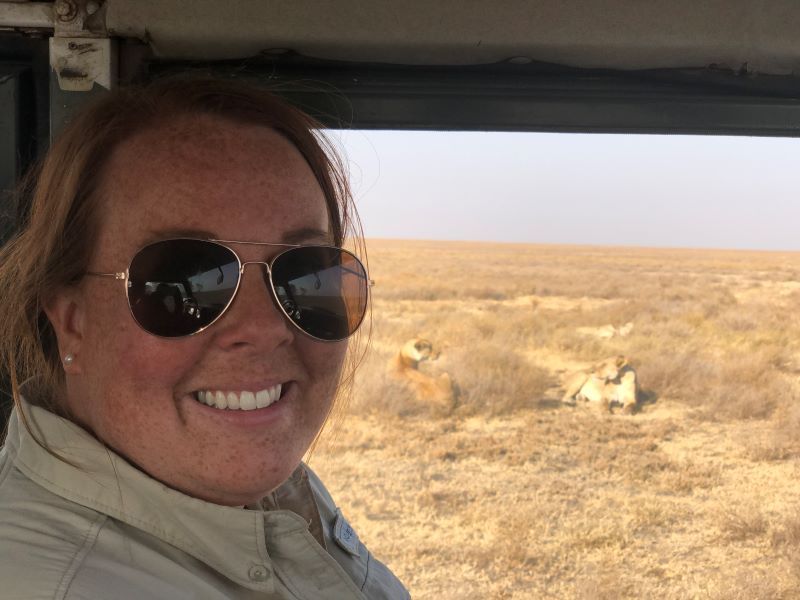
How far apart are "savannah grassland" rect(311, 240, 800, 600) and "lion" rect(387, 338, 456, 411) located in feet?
0.52

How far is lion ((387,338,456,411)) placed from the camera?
27.1ft

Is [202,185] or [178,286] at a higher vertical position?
[202,185]

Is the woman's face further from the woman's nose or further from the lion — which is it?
the lion

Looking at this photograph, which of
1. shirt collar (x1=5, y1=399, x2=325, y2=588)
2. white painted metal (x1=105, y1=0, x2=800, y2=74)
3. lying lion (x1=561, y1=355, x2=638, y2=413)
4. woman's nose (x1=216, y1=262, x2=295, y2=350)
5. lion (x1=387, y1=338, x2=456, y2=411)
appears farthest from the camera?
lying lion (x1=561, y1=355, x2=638, y2=413)

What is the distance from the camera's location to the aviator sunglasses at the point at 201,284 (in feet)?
3.80

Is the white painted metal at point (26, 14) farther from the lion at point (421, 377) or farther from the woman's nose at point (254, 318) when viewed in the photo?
the lion at point (421, 377)

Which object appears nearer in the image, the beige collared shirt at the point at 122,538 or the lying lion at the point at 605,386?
the beige collared shirt at the point at 122,538

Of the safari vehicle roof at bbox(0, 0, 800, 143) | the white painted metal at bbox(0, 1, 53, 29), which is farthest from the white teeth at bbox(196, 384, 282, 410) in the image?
the white painted metal at bbox(0, 1, 53, 29)

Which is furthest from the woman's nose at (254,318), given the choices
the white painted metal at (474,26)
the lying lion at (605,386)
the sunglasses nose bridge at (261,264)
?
the lying lion at (605,386)

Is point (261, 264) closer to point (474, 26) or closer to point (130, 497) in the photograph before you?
point (130, 497)

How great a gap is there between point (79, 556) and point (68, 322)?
0.42 m

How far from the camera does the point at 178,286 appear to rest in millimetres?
1177

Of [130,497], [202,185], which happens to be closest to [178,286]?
[202,185]

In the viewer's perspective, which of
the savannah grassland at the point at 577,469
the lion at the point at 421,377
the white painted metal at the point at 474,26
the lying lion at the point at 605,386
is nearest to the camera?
the white painted metal at the point at 474,26
